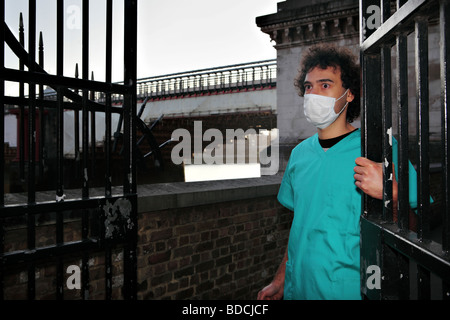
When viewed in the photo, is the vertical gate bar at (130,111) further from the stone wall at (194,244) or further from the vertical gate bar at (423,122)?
the vertical gate bar at (423,122)

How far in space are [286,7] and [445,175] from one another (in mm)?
10962

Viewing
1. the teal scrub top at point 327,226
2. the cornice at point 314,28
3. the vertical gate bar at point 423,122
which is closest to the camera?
the vertical gate bar at point 423,122

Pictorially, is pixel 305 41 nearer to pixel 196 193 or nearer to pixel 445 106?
pixel 196 193

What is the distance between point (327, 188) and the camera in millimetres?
2004

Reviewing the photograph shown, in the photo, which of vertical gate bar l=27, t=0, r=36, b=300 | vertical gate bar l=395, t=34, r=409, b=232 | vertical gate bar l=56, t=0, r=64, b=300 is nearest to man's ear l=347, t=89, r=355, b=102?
vertical gate bar l=395, t=34, r=409, b=232

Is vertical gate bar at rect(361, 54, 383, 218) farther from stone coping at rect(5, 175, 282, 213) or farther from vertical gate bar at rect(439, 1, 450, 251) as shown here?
stone coping at rect(5, 175, 282, 213)

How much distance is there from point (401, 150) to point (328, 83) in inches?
38.8

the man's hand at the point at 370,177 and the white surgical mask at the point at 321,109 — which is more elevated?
the white surgical mask at the point at 321,109

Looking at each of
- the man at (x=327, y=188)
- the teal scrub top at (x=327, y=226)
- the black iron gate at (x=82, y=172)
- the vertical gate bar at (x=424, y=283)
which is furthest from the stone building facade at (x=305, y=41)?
the vertical gate bar at (x=424, y=283)

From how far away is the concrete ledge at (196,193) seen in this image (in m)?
3.29

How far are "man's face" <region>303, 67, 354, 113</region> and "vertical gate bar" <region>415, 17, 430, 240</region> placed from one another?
1.04 meters

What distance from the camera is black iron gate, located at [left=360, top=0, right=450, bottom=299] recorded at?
3.39 ft

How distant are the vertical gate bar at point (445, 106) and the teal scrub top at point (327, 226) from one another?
712 millimetres

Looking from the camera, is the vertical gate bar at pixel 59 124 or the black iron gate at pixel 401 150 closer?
the black iron gate at pixel 401 150
